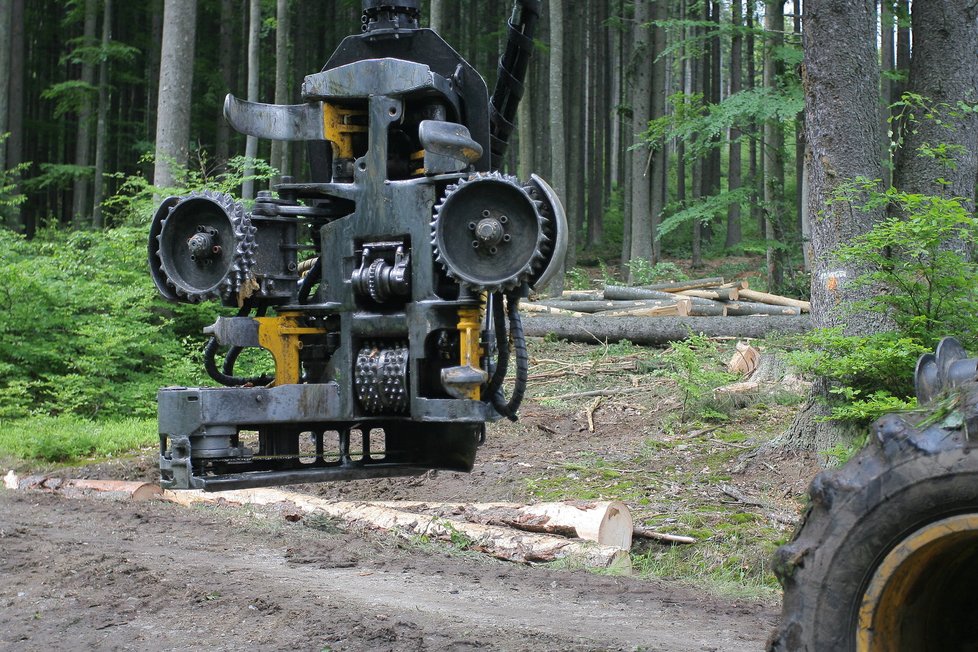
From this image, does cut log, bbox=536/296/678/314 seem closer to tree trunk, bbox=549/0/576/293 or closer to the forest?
the forest

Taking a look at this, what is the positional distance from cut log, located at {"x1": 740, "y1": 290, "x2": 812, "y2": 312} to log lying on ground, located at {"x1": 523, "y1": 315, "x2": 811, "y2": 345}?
2.85m

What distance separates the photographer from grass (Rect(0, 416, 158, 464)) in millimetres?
10516

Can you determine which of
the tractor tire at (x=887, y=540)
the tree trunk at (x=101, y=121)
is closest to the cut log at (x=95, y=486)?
the tractor tire at (x=887, y=540)

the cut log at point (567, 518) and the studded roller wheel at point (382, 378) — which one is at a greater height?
the studded roller wheel at point (382, 378)

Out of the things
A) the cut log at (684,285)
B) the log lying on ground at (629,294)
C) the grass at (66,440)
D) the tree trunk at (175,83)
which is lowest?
the grass at (66,440)

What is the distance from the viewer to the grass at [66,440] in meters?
10.5

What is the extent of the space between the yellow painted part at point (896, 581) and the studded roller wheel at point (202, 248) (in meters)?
3.64

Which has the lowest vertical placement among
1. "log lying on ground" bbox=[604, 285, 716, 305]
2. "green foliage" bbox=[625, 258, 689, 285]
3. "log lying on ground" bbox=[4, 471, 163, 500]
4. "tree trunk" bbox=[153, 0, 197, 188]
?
"log lying on ground" bbox=[4, 471, 163, 500]

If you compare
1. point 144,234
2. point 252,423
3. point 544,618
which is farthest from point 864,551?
point 144,234

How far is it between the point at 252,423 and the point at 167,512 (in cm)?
398

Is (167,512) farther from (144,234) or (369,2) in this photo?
(144,234)

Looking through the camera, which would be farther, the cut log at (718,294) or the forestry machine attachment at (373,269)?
the cut log at (718,294)

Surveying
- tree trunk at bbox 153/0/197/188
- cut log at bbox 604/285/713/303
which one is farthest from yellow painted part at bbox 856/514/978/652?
cut log at bbox 604/285/713/303

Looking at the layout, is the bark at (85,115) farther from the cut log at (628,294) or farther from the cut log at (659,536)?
the cut log at (659,536)
